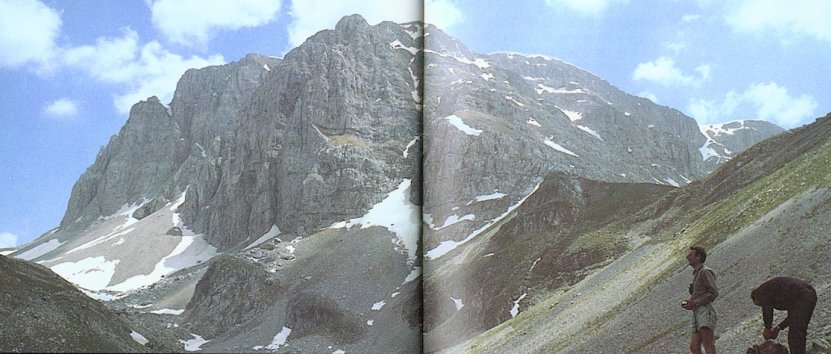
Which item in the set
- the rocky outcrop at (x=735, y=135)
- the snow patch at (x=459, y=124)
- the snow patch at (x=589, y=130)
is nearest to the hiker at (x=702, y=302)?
the rocky outcrop at (x=735, y=135)

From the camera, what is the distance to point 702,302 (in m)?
7.36

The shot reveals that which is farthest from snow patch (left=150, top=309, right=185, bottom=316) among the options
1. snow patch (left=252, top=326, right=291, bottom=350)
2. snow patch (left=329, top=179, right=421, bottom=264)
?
snow patch (left=329, top=179, right=421, bottom=264)

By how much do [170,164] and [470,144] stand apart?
74.9 ft

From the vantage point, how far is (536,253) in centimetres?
2742

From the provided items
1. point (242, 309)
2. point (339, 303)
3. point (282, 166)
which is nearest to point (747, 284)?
point (339, 303)

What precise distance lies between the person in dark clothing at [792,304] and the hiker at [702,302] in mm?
618

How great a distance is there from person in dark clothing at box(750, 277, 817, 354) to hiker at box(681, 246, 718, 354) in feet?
2.03

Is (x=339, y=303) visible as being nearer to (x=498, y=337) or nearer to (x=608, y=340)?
(x=498, y=337)

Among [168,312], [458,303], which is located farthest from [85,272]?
[458,303]

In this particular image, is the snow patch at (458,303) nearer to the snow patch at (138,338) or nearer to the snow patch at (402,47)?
the snow patch at (402,47)

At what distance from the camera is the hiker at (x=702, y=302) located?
7359mm

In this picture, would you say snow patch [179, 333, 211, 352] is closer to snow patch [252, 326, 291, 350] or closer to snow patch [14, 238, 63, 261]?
snow patch [14, 238, 63, 261]

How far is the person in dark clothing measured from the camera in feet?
23.3

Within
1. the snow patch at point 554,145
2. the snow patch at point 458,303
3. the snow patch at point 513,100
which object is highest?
the snow patch at point 513,100
